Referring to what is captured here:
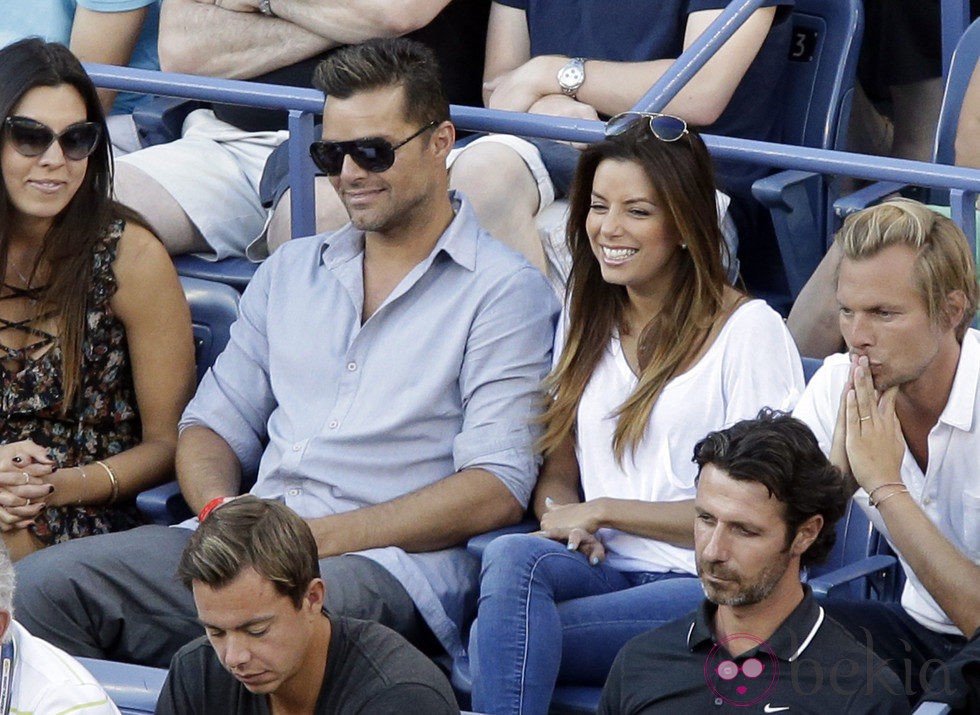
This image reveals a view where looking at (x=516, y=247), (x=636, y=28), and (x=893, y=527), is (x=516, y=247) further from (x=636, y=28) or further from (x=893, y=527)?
(x=893, y=527)

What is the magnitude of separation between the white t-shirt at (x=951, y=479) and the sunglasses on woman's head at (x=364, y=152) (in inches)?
40.0

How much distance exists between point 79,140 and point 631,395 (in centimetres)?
127

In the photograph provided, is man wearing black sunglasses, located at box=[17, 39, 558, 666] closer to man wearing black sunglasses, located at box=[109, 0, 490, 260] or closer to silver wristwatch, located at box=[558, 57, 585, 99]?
man wearing black sunglasses, located at box=[109, 0, 490, 260]

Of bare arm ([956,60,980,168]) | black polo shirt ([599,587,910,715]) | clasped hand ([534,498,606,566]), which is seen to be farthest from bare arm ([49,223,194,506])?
bare arm ([956,60,980,168])

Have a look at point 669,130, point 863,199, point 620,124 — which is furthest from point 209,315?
point 863,199

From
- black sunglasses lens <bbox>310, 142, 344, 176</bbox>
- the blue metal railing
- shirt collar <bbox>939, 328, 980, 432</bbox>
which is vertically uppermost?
the blue metal railing

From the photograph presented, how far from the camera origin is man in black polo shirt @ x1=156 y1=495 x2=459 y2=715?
268 centimetres

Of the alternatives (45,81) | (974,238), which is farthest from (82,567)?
(974,238)

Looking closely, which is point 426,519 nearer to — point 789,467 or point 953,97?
point 789,467

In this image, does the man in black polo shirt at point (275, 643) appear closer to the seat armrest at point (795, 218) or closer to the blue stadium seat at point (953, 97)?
the seat armrest at point (795, 218)

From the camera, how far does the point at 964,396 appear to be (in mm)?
3029

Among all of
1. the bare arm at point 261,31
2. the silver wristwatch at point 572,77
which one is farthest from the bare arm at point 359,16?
the silver wristwatch at point 572,77

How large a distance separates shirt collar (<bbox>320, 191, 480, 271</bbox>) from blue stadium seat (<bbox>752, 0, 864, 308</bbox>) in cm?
93

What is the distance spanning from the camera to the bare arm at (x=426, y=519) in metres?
3.38
